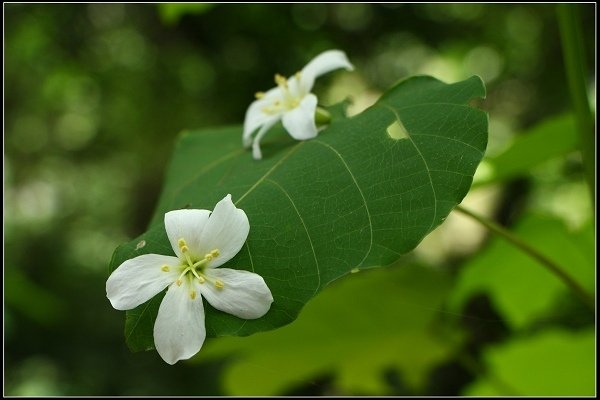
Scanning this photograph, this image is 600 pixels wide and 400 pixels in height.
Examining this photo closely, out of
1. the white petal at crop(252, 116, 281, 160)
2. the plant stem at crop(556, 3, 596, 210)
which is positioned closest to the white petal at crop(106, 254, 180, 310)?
the white petal at crop(252, 116, 281, 160)

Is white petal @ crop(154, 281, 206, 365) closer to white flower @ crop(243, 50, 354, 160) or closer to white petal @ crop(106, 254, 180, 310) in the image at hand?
white petal @ crop(106, 254, 180, 310)

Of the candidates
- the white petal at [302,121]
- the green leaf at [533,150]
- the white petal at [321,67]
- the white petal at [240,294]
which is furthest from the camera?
the green leaf at [533,150]

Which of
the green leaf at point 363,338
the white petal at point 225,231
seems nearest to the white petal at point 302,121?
the white petal at point 225,231

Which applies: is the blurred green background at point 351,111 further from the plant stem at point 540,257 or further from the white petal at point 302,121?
the white petal at point 302,121

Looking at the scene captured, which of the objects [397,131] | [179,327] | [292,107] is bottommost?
[179,327]

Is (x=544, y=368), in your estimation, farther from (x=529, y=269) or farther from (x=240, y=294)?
(x=240, y=294)

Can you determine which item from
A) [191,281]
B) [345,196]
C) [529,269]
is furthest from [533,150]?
[191,281]
